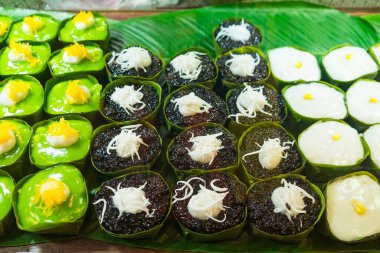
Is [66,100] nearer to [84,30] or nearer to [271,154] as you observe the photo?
[84,30]

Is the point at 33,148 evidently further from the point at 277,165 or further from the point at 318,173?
the point at 318,173

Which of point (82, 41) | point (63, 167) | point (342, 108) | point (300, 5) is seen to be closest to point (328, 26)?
point (300, 5)

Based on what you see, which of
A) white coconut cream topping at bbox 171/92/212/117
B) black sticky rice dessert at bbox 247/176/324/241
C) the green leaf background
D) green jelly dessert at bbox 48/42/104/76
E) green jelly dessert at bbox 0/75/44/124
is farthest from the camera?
the green leaf background

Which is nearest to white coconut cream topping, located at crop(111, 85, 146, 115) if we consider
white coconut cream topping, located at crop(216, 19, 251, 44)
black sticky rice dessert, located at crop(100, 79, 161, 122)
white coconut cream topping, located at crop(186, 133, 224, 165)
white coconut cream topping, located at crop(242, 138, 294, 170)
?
black sticky rice dessert, located at crop(100, 79, 161, 122)

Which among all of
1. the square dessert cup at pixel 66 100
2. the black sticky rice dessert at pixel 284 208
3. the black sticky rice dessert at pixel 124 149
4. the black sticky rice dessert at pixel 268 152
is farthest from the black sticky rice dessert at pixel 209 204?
the square dessert cup at pixel 66 100

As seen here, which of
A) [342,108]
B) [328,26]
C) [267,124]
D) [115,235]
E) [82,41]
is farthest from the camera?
[328,26]

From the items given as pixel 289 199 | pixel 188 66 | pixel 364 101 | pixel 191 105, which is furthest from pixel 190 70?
pixel 364 101

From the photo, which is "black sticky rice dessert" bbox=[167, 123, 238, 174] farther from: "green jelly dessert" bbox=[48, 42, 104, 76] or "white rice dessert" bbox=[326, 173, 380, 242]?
"green jelly dessert" bbox=[48, 42, 104, 76]
